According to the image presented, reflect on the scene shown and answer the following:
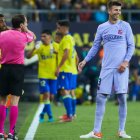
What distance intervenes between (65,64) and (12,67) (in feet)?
14.2

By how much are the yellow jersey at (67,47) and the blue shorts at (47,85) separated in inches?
14.5

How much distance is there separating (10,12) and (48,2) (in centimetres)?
204

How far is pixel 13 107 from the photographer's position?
1111cm

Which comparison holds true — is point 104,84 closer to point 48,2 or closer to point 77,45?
point 77,45

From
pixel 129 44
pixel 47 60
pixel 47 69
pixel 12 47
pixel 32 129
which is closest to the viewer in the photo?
pixel 12 47

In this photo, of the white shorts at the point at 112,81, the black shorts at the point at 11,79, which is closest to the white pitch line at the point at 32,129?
the black shorts at the point at 11,79

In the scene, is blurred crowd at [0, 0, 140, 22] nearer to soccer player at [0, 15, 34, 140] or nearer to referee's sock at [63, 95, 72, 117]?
referee's sock at [63, 95, 72, 117]

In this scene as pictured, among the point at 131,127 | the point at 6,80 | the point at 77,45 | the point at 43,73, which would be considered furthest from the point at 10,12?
the point at 6,80

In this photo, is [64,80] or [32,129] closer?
[32,129]

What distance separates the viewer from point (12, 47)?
11172 mm

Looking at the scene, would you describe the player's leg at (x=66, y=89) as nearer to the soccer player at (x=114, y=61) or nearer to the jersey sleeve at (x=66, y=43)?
the jersey sleeve at (x=66, y=43)

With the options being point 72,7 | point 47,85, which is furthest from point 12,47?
point 72,7

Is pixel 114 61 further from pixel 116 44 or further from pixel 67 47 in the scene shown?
pixel 67 47

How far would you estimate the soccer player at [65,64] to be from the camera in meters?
14.9
